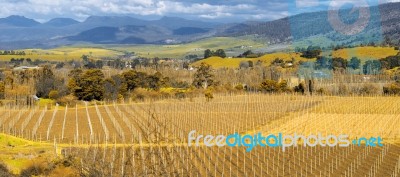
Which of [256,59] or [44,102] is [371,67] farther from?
[44,102]

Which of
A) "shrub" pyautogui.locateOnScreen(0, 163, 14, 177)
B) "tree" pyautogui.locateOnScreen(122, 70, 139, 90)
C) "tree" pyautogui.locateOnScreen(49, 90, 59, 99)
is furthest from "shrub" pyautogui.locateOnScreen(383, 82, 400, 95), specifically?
"shrub" pyautogui.locateOnScreen(0, 163, 14, 177)

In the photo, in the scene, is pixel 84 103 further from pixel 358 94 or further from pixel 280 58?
pixel 280 58

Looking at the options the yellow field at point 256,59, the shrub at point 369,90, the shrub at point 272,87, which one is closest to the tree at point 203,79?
the shrub at point 272,87

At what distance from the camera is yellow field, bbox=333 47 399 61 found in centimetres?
5814

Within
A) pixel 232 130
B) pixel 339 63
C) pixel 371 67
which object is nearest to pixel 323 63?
pixel 339 63

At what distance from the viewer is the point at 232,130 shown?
25766 millimetres

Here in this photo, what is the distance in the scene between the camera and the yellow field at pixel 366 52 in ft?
191

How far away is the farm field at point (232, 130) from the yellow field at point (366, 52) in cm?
1876

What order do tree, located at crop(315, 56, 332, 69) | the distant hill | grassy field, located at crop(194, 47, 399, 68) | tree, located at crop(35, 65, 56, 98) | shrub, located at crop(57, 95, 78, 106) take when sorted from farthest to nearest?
tree, located at crop(315, 56, 332, 69) < grassy field, located at crop(194, 47, 399, 68) < the distant hill < tree, located at crop(35, 65, 56, 98) < shrub, located at crop(57, 95, 78, 106)

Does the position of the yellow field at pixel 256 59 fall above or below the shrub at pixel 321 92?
above

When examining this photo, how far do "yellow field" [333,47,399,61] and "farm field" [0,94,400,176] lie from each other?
18.8 metres

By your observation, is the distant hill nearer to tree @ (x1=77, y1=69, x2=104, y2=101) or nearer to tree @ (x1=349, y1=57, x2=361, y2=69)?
tree @ (x1=349, y1=57, x2=361, y2=69)

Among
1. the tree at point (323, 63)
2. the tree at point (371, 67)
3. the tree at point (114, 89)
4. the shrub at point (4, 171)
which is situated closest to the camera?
the shrub at point (4, 171)

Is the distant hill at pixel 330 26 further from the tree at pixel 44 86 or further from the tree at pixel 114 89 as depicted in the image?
the tree at pixel 44 86
